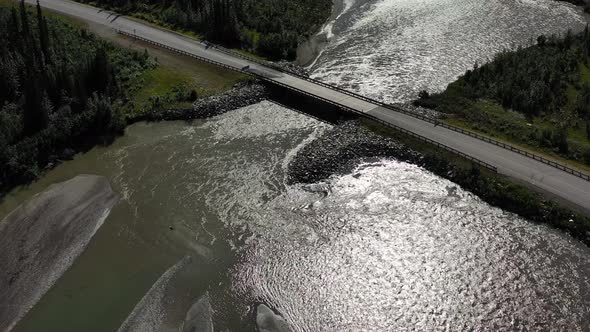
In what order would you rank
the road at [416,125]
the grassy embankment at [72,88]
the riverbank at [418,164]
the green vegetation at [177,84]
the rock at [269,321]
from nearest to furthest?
the rock at [269,321], the riverbank at [418,164], the road at [416,125], the grassy embankment at [72,88], the green vegetation at [177,84]

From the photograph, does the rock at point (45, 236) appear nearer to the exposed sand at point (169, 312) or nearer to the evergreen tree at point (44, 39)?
the exposed sand at point (169, 312)

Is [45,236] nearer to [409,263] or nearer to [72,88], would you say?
[72,88]

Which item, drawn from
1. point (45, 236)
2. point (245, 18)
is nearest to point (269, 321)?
point (45, 236)

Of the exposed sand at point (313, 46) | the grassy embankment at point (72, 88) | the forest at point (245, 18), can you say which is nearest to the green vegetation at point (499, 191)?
the exposed sand at point (313, 46)

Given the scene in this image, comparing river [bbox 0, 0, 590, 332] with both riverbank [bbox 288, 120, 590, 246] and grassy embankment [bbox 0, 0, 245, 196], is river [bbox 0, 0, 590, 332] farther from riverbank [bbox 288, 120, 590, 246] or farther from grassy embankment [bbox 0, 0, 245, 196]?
grassy embankment [bbox 0, 0, 245, 196]

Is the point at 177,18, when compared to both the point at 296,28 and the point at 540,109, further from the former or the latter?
the point at 540,109

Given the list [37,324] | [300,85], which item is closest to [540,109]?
[300,85]

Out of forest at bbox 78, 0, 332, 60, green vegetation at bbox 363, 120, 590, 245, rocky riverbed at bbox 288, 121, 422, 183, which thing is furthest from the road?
forest at bbox 78, 0, 332, 60
